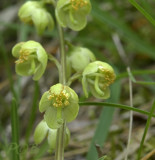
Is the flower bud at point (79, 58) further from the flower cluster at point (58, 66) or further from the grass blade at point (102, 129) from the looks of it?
the grass blade at point (102, 129)

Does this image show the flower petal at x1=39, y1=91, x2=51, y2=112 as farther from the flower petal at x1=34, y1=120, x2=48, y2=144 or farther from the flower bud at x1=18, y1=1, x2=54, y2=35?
the flower bud at x1=18, y1=1, x2=54, y2=35

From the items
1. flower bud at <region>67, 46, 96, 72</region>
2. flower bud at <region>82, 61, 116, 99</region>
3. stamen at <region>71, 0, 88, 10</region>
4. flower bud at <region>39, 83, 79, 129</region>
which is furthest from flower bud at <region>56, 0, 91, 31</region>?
flower bud at <region>39, 83, 79, 129</region>

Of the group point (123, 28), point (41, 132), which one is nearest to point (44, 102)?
point (41, 132)

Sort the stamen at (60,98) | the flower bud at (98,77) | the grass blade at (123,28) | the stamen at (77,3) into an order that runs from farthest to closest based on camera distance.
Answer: the grass blade at (123,28) < the stamen at (77,3) < the flower bud at (98,77) < the stamen at (60,98)

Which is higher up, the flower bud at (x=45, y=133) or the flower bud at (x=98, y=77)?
the flower bud at (x=98, y=77)

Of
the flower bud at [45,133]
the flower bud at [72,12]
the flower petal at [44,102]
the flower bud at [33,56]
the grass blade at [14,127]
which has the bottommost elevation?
the flower bud at [45,133]

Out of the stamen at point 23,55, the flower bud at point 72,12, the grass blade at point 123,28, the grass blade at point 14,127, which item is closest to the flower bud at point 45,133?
the grass blade at point 14,127

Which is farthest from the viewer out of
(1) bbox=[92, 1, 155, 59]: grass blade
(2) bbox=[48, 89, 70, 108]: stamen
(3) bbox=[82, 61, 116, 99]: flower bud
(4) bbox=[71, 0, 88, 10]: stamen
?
(1) bbox=[92, 1, 155, 59]: grass blade
